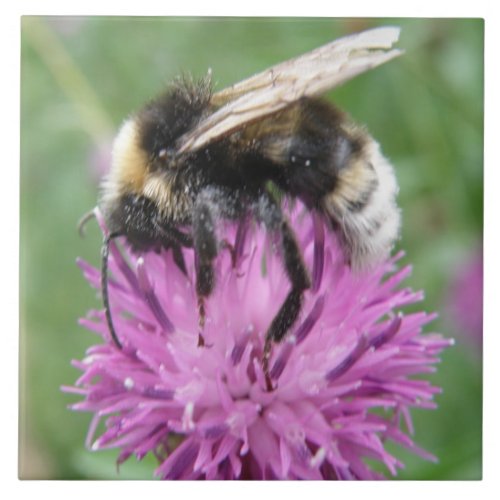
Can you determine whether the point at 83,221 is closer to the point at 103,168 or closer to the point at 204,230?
the point at 103,168

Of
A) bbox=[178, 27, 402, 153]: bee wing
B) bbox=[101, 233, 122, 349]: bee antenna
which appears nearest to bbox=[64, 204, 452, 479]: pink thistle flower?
bbox=[101, 233, 122, 349]: bee antenna

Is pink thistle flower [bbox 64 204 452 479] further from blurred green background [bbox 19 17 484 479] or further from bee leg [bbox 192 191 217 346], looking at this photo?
blurred green background [bbox 19 17 484 479]

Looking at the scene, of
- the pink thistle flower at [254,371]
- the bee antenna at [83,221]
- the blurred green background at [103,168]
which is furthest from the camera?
the blurred green background at [103,168]

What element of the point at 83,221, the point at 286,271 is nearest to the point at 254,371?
the point at 286,271

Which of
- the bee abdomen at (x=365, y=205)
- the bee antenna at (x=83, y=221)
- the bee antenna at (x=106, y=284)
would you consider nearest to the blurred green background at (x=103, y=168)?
the bee antenna at (x=83, y=221)

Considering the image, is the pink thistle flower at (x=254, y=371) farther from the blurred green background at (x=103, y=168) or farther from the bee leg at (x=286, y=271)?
the blurred green background at (x=103, y=168)
